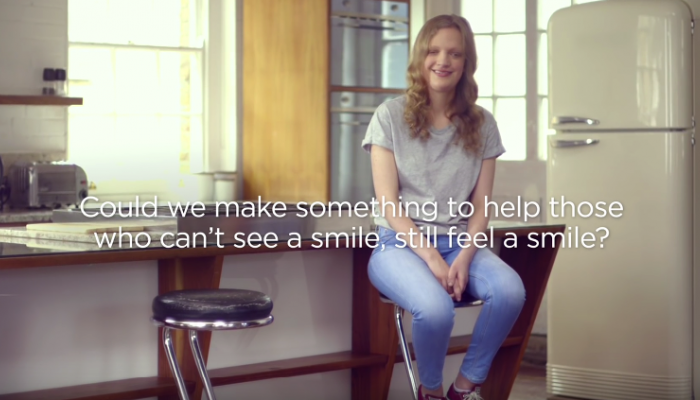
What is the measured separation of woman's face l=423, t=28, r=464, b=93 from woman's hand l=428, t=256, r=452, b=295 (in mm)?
513

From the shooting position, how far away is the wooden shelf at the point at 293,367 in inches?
107

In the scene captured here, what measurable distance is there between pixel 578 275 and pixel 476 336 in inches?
66.4

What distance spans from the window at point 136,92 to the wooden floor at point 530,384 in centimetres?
228

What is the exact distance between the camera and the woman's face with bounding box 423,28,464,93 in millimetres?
2670

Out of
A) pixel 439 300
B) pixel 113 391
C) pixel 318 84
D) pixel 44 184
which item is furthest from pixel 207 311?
pixel 318 84

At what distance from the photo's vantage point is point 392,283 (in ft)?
8.23

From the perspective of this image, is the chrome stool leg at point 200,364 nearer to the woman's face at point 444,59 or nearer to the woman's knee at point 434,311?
the woman's knee at point 434,311

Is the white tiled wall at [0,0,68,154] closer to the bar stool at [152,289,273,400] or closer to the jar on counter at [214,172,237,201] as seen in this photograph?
the jar on counter at [214,172,237,201]

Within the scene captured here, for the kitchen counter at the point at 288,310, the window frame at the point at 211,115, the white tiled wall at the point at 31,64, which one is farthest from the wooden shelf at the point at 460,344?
the white tiled wall at the point at 31,64

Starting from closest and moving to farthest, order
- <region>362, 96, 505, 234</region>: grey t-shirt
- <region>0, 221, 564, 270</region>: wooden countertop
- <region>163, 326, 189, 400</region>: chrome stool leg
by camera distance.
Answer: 1. <region>0, 221, 564, 270</region>: wooden countertop
2. <region>163, 326, 189, 400</region>: chrome stool leg
3. <region>362, 96, 505, 234</region>: grey t-shirt

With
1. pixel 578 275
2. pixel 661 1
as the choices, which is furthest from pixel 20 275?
pixel 661 1

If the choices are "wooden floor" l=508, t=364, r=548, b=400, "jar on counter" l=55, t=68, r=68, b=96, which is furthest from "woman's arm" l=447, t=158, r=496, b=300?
"jar on counter" l=55, t=68, r=68, b=96

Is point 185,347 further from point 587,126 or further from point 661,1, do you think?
point 661,1

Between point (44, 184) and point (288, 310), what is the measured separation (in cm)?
204
